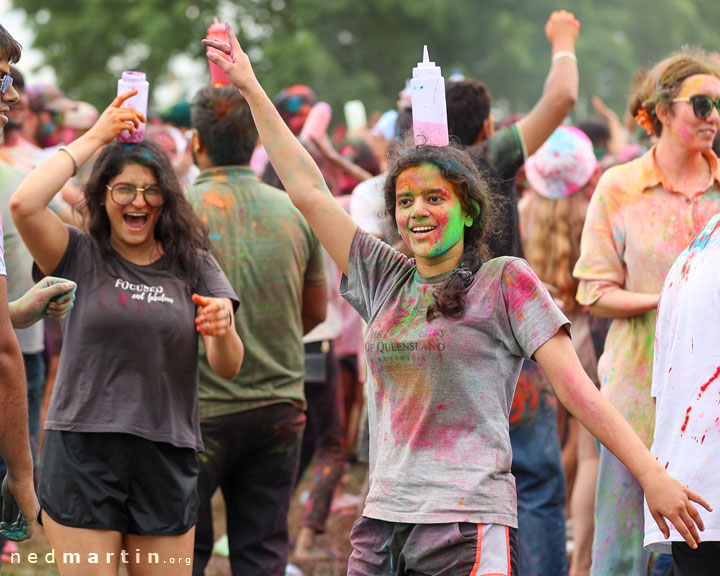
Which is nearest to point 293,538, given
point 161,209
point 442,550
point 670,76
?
point 161,209

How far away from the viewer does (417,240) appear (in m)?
3.35

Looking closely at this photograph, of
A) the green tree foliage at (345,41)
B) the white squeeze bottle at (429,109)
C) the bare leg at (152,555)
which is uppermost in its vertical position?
the green tree foliage at (345,41)

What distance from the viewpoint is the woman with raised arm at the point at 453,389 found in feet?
10.1

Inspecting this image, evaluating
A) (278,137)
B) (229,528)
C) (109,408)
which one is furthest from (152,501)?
(278,137)

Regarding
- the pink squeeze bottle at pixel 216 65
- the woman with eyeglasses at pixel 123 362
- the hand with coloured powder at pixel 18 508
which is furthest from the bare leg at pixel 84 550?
the pink squeeze bottle at pixel 216 65

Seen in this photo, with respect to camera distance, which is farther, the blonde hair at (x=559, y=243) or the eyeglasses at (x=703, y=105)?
the blonde hair at (x=559, y=243)

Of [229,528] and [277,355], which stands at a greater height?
[277,355]

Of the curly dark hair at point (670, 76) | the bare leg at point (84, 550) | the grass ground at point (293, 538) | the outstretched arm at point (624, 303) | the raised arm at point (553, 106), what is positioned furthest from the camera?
the grass ground at point (293, 538)

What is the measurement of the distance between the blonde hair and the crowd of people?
24 cm

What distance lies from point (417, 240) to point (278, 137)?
1.92 feet

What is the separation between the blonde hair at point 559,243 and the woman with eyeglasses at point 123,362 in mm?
2448

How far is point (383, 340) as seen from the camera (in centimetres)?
328

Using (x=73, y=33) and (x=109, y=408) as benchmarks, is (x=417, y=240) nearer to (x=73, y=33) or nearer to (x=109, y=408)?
(x=109, y=408)

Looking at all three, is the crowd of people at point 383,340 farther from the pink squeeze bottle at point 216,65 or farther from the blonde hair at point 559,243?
the blonde hair at point 559,243
